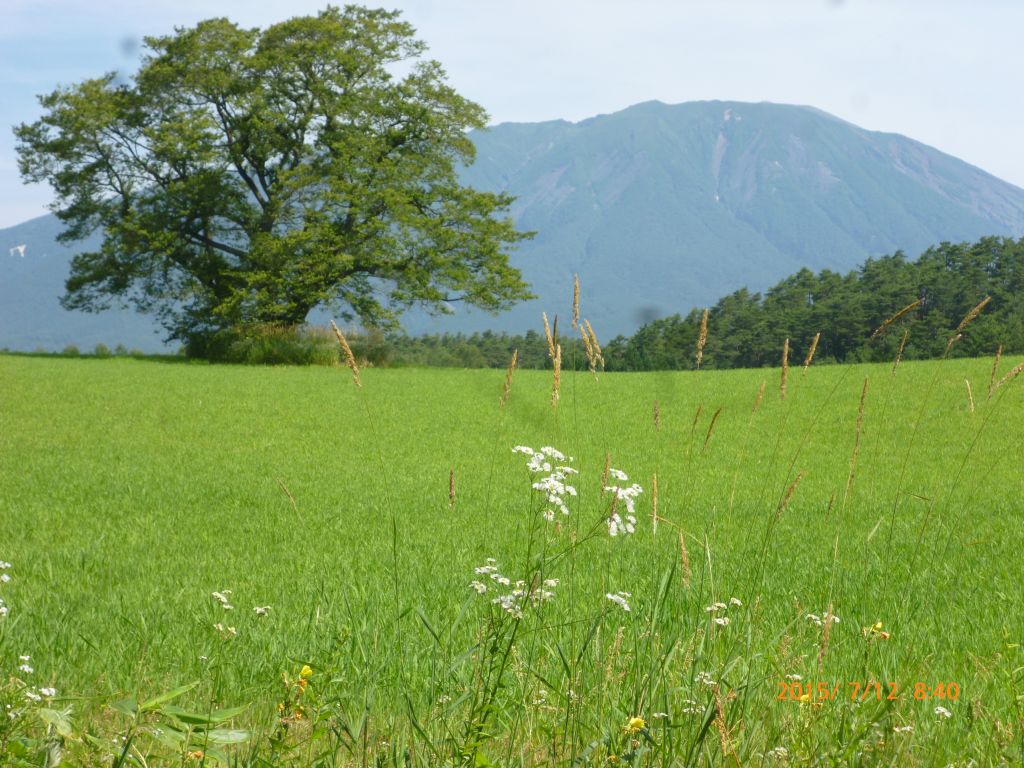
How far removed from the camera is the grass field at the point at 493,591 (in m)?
2.52

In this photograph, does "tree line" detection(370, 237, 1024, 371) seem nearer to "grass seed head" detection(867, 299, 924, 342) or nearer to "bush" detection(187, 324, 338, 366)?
"bush" detection(187, 324, 338, 366)

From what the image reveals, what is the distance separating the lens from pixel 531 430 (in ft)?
48.3

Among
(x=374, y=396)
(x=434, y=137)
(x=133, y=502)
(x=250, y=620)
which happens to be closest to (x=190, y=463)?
(x=133, y=502)

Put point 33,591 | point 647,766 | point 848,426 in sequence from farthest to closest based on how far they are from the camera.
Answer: point 848,426 < point 33,591 < point 647,766

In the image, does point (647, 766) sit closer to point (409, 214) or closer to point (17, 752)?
point (17, 752)

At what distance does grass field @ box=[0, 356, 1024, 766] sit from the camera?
2523 millimetres

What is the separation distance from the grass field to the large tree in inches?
645

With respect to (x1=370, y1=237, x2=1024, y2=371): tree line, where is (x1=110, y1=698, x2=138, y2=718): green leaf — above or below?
below

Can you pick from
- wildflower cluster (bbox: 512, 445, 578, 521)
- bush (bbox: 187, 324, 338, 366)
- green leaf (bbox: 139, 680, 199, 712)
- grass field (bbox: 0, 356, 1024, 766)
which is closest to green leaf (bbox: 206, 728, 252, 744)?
grass field (bbox: 0, 356, 1024, 766)

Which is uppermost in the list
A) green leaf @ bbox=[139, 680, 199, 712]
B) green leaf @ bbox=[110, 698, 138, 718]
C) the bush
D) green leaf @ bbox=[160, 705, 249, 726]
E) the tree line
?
the tree line

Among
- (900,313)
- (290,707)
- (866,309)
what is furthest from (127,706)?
(866,309)

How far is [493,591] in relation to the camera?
3.95 meters

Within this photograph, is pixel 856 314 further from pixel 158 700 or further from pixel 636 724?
pixel 158 700

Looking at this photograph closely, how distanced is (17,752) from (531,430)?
12780 mm
